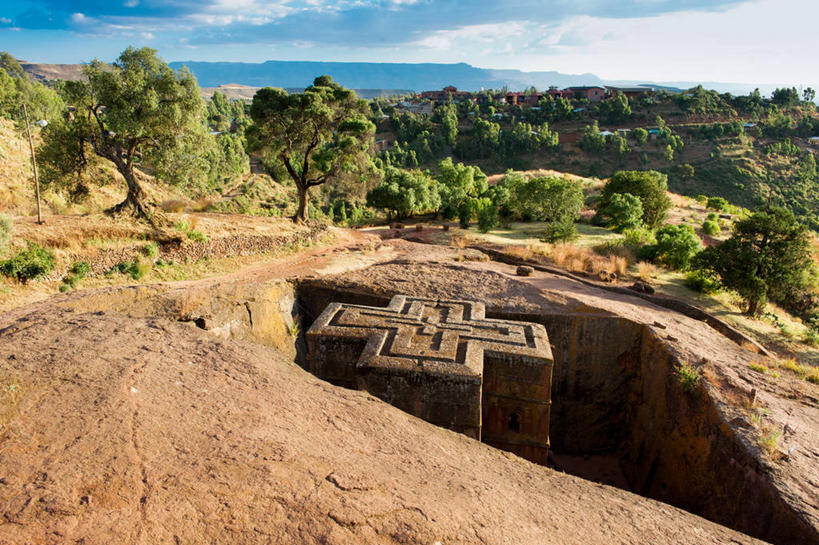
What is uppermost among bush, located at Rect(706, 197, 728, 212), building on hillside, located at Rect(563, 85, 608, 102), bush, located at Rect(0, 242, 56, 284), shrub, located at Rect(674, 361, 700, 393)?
building on hillside, located at Rect(563, 85, 608, 102)

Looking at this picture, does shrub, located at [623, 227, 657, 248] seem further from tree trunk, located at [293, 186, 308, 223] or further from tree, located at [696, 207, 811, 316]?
tree trunk, located at [293, 186, 308, 223]

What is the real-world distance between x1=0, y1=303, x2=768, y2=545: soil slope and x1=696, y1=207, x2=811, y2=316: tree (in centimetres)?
1221

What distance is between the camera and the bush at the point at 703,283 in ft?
51.5

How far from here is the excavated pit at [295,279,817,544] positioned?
7.96 meters

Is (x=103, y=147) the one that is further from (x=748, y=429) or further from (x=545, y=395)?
(x=748, y=429)

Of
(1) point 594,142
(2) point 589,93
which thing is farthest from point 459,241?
(2) point 589,93

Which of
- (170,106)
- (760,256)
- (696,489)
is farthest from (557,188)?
(696,489)

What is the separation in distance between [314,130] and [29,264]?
12.5 metres

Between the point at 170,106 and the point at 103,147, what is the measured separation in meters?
2.88

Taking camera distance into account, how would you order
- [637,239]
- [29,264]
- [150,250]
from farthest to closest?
1. [637,239]
2. [150,250]
3. [29,264]

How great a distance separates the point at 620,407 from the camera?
34.3 ft

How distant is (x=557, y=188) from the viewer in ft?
90.0

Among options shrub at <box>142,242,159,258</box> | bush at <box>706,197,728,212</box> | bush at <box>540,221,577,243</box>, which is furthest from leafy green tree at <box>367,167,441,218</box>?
bush at <box>706,197,728,212</box>

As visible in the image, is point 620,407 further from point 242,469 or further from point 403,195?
point 403,195
